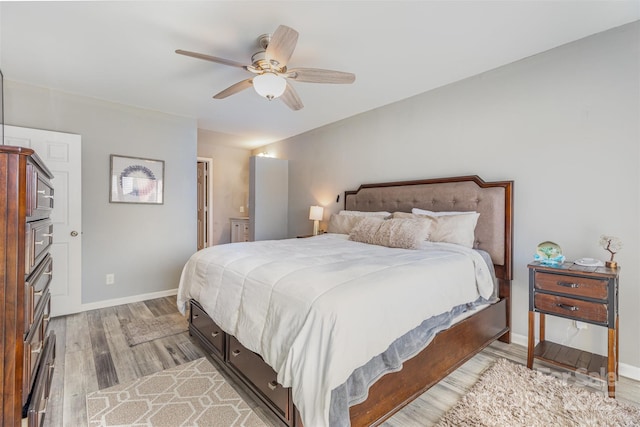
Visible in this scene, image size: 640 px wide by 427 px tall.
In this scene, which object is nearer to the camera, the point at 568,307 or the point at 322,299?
the point at 322,299

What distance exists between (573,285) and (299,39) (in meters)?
2.66

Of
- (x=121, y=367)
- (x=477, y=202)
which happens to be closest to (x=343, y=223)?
(x=477, y=202)

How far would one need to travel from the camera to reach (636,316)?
6.62ft

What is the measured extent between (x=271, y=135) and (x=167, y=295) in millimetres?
3098

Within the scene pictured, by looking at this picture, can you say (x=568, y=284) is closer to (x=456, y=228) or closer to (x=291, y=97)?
(x=456, y=228)

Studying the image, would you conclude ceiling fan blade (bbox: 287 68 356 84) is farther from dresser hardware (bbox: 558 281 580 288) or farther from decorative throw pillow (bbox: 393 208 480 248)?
dresser hardware (bbox: 558 281 580 288)

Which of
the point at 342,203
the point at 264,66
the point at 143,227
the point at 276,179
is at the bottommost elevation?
the point at 143,227

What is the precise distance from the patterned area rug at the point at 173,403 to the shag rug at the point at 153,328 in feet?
2.34

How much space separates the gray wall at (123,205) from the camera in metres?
3.17

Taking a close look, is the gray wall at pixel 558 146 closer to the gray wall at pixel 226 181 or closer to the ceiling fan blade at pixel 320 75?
the ceiling fan blade at pixel 320 75

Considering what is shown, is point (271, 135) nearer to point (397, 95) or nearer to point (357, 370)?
point (397, 95)

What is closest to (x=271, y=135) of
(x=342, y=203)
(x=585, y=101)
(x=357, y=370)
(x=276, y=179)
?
(x=276, y=179)

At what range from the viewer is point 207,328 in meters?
2.25

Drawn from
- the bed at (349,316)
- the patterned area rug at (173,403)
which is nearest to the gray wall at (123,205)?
the bed at (349,316)
